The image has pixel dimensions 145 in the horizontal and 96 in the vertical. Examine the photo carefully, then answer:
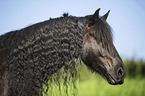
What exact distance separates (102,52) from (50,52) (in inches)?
31.4

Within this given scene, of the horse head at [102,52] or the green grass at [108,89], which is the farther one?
the green grass at [108,89]

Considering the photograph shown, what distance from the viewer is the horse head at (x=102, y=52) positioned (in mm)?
1929

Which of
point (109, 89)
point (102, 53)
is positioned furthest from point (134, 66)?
point (102, 53)

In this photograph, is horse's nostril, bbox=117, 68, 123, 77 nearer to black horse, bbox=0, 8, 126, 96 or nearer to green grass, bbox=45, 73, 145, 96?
black horse, bbox=0, 8, 126, 96

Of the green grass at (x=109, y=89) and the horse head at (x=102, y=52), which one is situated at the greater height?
the horse head at (x=102, y=52)

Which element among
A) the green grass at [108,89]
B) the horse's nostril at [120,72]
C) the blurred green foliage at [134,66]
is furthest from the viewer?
the blurred green foliage at [134,66]

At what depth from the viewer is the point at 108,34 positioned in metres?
2.03

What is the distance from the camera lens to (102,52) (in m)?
1.93

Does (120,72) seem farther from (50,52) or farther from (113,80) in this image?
(50,52)

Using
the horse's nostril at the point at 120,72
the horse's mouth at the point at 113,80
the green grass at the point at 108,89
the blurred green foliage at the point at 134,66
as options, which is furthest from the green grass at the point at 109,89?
the horse's nostril at the point at 120,72

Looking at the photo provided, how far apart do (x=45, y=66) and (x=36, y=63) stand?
0.13 m

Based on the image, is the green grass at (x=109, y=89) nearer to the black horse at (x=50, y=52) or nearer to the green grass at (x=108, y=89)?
the green grass at (x=108, y=89)

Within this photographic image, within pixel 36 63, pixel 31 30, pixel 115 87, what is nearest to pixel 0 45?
pixel 31 30

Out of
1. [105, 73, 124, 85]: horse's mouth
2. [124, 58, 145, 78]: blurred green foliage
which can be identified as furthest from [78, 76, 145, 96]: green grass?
[105, 73, 124, 85]: horse's mouth
